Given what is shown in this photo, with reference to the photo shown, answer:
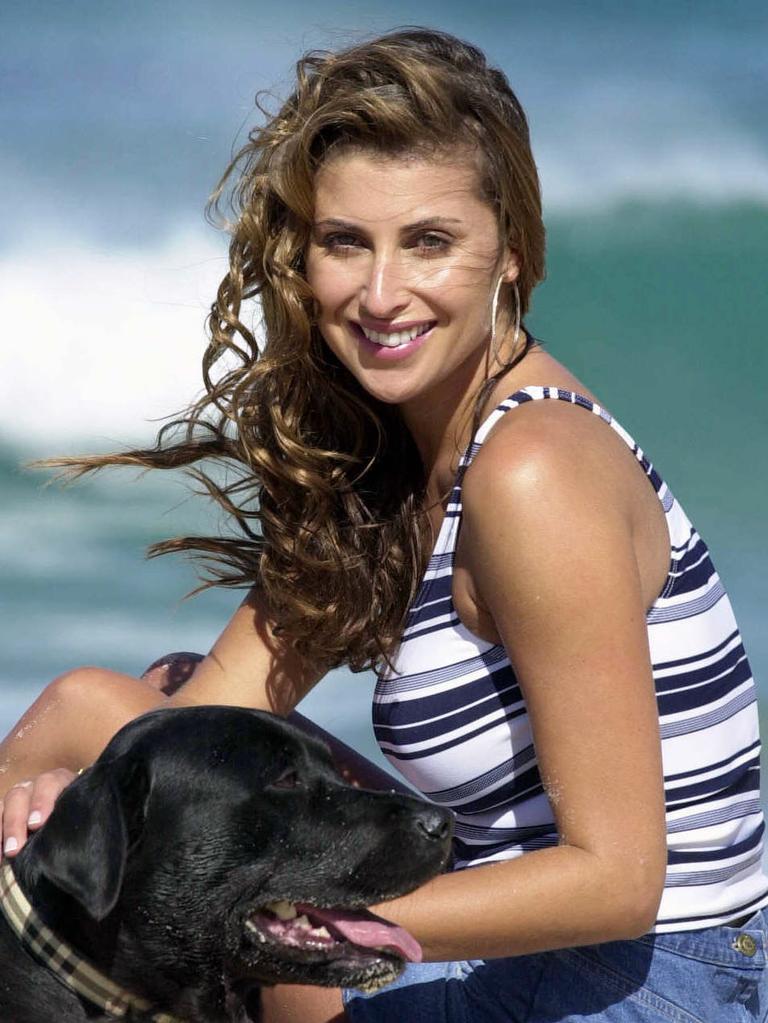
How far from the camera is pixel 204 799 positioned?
11.3ft

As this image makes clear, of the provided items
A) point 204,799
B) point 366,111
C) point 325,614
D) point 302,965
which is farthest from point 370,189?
point 302,965

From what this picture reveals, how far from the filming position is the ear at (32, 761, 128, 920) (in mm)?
3225

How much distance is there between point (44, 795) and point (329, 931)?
0.68 meters

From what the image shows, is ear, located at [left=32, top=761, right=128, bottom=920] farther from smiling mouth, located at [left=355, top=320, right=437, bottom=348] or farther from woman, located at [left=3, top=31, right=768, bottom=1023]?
smiling mouth, located at [left=355, top=320, right=437, bottom=348]

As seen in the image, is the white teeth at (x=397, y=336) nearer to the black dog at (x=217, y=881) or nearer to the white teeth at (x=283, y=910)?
the black dog at (x=217, y=881)

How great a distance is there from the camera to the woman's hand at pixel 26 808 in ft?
12.0

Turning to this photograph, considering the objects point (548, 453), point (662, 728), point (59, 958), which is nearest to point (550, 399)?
point (548, 453)

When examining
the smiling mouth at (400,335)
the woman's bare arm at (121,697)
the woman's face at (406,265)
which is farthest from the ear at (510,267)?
the woman's bare arm at (121,697)

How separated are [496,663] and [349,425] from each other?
91 cm

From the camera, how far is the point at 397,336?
3949mm

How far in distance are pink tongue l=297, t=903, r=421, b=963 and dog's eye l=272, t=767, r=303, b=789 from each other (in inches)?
9.2

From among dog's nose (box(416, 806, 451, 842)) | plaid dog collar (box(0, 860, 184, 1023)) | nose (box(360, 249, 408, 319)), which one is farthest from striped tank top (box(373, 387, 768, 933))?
plaid dog collar (box(0, 860, 184, 1023))

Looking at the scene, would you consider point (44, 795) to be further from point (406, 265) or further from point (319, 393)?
point (406, 265)

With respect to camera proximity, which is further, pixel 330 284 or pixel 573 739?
pixel 330 284
